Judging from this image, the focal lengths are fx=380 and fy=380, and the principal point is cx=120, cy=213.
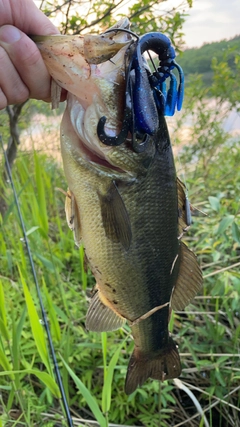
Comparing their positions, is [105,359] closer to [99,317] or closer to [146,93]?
[99,317]

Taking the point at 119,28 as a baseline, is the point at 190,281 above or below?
below

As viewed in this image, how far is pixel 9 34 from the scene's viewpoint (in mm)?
919

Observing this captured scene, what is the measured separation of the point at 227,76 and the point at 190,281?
8.97ft

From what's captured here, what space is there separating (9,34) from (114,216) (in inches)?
20.4

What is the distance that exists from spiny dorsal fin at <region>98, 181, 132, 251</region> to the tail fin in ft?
1.71

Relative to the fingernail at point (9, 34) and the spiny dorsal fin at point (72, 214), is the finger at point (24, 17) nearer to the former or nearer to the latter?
the fingernail at point (9, 34)

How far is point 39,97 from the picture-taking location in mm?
1083

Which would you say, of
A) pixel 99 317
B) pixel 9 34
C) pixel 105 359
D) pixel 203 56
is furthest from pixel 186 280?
pixel 203 56

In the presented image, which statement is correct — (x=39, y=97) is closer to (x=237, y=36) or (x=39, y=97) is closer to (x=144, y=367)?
(x=144, y=367)

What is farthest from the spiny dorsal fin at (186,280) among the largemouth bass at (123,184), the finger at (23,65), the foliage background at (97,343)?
the finger at (23,65)

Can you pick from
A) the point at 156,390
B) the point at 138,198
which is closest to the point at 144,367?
the point at 156,390

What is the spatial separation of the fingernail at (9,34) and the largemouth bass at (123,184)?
0.05 metres

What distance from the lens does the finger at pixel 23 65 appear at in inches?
35.6

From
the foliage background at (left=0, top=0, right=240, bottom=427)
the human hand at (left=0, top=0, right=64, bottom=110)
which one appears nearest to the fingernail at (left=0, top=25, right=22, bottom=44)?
the human hand at (left=0, top=0, right=64, bottom=110)
